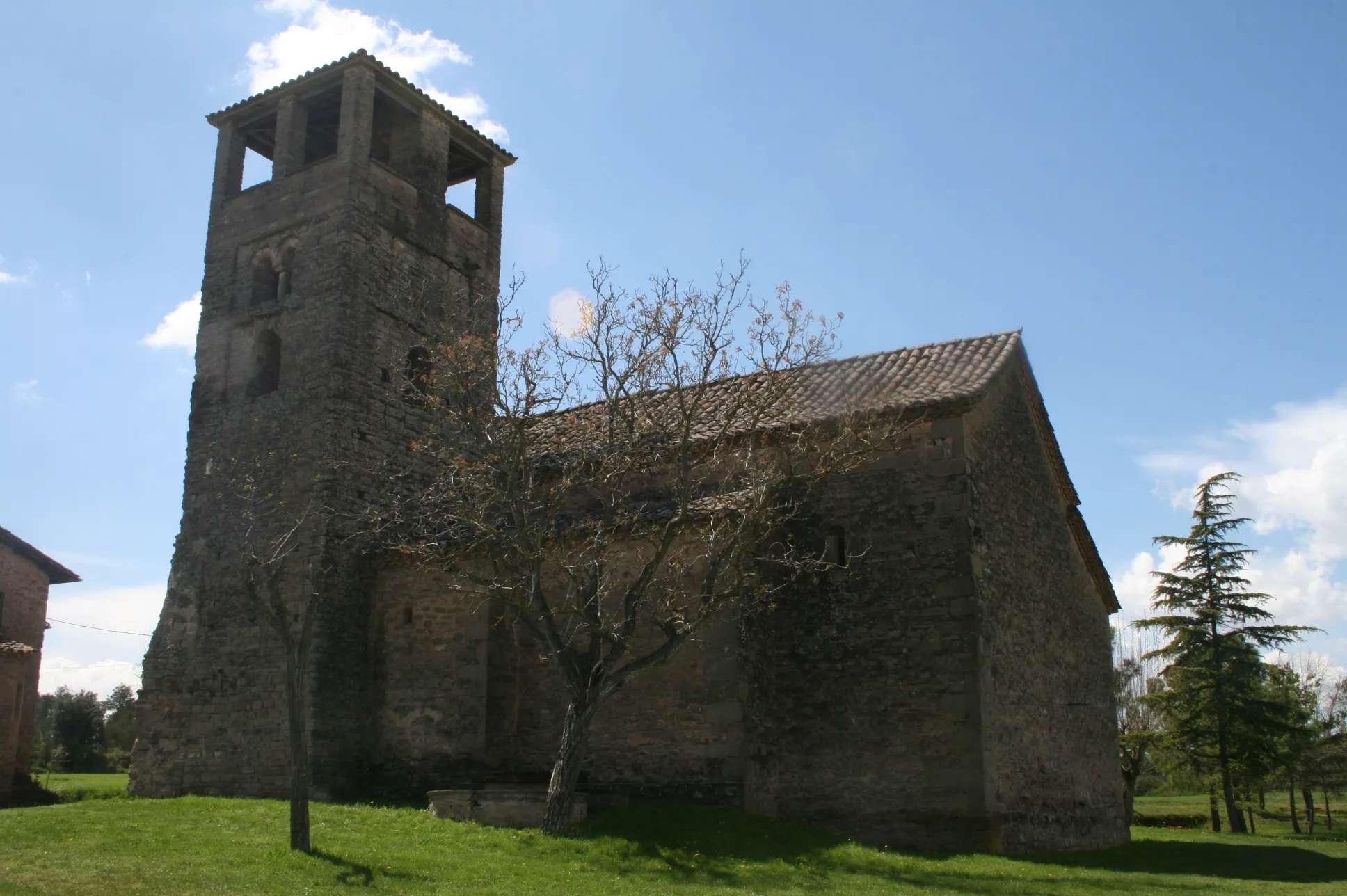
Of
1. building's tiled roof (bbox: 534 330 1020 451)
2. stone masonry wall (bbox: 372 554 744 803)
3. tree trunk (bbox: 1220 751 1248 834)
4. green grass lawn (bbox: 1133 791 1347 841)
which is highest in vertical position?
building's tiled roof (bbox: 534 330 1020 451)

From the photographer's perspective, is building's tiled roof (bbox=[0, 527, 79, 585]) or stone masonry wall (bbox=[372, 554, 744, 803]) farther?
building's tiled roof (bbox=[0, 527, 79, 585])

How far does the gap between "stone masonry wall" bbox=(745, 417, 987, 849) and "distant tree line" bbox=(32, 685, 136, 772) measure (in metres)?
29.0

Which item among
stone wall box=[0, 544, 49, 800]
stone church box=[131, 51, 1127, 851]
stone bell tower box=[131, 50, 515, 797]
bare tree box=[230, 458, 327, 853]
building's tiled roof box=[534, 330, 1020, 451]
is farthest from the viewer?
stone wall box=[0, 544, 49, 800]

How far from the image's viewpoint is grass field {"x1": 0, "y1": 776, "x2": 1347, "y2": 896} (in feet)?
35.7

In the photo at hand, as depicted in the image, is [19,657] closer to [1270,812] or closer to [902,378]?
[902,378]

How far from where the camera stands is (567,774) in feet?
45.8

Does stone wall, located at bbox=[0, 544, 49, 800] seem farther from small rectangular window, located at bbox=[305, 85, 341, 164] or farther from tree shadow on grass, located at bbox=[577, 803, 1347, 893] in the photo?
tree shadow on grass, located at bbox=[577, 803, 1347, 893]

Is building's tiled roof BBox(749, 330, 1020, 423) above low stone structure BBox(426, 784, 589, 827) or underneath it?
above

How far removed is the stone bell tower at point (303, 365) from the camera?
19.2 metres

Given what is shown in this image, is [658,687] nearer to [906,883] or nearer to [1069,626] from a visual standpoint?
[906,883]

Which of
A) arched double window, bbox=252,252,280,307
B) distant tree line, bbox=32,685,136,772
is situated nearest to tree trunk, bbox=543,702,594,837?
arched double window, bbox=252,252,280,307

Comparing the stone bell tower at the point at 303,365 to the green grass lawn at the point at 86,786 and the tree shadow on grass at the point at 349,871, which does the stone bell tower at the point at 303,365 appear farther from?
the tree shadow on grass at the point at 349,871

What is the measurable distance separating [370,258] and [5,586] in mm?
13308

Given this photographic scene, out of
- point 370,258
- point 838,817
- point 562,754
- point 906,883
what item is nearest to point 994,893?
point 906,883
